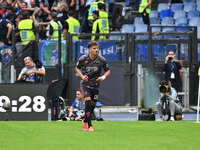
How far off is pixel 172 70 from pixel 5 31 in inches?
311

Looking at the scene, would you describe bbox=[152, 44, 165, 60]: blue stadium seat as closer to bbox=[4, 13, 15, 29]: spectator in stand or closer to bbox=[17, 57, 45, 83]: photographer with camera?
bbox=[17, 57, 45, 83]: photographer with camera

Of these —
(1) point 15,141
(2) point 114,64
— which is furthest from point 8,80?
(1) point 15,141

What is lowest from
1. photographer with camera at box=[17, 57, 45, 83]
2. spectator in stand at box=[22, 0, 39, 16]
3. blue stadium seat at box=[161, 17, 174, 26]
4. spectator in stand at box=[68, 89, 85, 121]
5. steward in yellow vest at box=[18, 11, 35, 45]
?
spectator in stand at box=[68, 89, 85, 121]

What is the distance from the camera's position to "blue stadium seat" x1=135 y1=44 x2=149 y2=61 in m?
23.7

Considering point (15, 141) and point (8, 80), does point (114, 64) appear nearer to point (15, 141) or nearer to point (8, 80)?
point (8, 80)

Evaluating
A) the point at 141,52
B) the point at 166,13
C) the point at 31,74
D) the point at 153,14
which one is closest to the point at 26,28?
the point at 141,52

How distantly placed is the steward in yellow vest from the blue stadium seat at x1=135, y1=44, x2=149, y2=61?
12.9 ft

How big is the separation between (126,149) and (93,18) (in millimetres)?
16366

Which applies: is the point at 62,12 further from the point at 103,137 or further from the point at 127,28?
the point at 103,137

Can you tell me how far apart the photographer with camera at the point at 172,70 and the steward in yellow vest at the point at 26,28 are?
528cm

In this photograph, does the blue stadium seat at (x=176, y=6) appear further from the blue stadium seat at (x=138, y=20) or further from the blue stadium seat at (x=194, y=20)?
the blue stadium seat at (x=138, y=20)

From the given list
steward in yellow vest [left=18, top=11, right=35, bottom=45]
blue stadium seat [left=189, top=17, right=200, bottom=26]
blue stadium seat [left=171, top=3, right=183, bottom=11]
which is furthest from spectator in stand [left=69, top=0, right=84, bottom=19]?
blue stadium seat [left=189, top=17, right=200, bottom=26]

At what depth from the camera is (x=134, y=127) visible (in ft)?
47.7

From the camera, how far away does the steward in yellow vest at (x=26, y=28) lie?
24.4 meters
